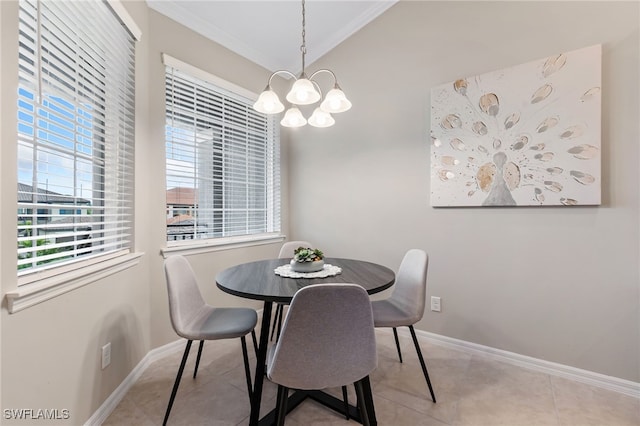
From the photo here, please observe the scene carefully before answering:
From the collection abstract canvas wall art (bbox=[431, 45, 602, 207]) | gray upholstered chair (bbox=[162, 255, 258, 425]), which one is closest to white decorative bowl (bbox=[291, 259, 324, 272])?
gray upholstered chair (bbox=[162, 255, 258, 425])

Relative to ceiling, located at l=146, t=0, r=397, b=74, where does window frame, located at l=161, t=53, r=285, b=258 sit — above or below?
below

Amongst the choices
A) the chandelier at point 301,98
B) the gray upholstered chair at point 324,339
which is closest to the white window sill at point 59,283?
the gray upholstered chair at point 324,339

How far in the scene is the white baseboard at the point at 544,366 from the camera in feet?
5.85

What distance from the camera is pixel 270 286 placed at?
4.75ft

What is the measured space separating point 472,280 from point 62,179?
2.71m

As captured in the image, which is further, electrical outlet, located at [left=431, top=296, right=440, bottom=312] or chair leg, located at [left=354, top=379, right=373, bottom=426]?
electrical outlet, located at [left=431, top=296, right=440, bottom=312]

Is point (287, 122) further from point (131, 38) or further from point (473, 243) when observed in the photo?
point (473, 243)

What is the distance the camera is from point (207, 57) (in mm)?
2584

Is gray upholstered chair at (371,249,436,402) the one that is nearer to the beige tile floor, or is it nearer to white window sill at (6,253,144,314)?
the beige tile floor

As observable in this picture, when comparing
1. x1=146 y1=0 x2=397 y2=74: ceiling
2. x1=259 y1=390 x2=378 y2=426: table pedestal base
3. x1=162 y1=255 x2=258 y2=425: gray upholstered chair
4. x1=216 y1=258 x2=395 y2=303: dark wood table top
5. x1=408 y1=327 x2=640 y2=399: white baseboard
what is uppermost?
x1=146 y1=0 x2=397 y2=74: ceiling

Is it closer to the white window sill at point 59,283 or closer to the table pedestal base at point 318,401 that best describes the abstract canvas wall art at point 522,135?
the table pedestal base at point 318,401

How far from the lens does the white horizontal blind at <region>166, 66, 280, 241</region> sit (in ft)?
7.81

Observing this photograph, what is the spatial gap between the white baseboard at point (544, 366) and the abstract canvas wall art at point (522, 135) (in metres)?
1.10

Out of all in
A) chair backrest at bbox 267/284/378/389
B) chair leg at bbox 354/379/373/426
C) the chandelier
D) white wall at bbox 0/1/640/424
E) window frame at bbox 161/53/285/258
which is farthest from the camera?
window frame at bbox 161/53/285/258
